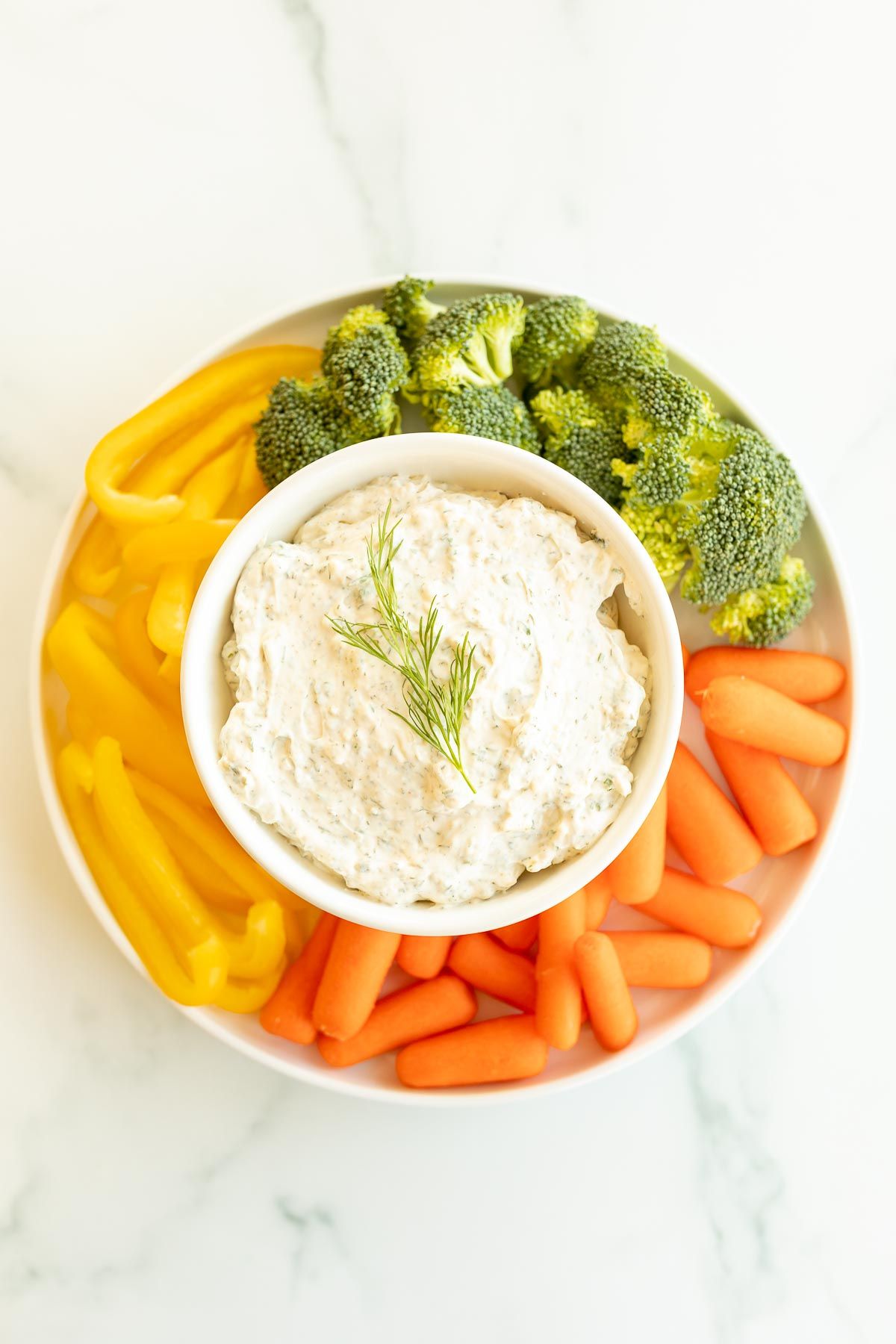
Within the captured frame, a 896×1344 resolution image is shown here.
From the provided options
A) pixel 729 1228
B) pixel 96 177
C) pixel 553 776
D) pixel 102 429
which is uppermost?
pixel 96 177

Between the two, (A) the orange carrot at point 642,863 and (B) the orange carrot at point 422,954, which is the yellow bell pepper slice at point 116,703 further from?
(A) the orange carrot at point 642,863

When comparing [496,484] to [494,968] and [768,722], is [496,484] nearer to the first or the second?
[768,722]

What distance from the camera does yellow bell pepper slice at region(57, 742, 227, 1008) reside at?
1922mm

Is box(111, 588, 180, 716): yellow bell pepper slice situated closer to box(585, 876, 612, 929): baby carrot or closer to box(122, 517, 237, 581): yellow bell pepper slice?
box(122, 517, 237, 581): yellow bell pepper slice

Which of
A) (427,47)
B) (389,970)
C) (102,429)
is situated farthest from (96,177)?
(389,970)

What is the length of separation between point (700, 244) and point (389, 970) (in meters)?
1.57

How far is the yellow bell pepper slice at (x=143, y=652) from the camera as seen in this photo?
1962 millimetres

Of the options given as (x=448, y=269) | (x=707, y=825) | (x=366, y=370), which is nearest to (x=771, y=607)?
(x=707, y=825)

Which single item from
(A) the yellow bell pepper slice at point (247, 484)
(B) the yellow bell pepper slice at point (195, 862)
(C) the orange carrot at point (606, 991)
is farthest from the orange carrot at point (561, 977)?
(A) the yellow bell pepper slice at point (247, 484)

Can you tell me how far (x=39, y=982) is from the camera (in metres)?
2.22

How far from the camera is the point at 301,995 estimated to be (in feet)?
6.71

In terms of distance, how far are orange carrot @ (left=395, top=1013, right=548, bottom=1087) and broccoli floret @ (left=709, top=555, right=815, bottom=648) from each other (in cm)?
81

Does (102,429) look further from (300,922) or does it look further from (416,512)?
(300,922)

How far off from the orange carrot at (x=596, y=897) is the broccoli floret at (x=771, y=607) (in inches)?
19.6
